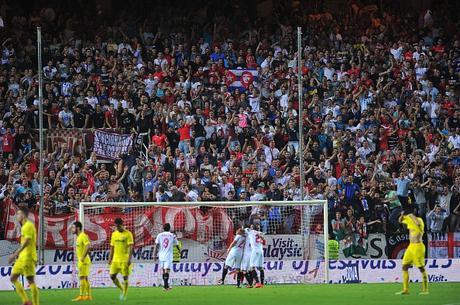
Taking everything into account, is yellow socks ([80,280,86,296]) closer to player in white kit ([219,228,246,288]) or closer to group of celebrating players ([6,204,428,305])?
group of celebrating players ([6,204,428,305])

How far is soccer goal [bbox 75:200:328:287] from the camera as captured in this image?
31.5 meters

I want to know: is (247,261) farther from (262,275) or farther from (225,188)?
(225,188)

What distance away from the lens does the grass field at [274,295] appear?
78.9 feet

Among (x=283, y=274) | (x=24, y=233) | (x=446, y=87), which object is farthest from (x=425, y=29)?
(x=24, y=233)

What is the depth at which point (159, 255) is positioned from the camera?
29.1 meters

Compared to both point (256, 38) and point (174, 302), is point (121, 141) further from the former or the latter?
point (174, 302)

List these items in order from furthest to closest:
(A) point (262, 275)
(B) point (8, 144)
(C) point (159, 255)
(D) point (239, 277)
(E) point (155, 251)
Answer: (B) point (8, 144), (D) point (239, 277), (A) point (262, 275), (E) point (155, 251), (C) point (159, 255)

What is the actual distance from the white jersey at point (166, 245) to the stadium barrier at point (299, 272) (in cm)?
245

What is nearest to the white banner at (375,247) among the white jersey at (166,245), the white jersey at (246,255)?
the white jersey at (246,255)

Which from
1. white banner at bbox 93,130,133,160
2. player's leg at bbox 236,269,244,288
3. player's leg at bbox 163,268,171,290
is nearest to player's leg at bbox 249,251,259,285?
player's leg at bbox 236,269,244,288

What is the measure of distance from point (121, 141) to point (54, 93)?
288 cm

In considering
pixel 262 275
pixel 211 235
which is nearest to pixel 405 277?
pixel 262 275

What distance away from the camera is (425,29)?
41.8 m

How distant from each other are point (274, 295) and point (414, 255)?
3303 mm
